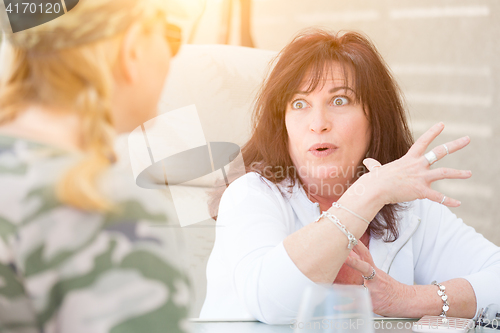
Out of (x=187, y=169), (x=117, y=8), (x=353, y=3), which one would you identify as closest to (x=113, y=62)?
(x=117, y=8)

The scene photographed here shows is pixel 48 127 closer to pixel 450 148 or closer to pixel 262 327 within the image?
pixel 262 327

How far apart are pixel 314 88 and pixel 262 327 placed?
0.56 m

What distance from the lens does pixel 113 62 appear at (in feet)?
1.04

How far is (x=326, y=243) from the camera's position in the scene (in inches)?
29.0

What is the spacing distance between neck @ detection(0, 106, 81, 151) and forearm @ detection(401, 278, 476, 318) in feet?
2.48

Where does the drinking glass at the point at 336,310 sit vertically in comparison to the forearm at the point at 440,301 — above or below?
above

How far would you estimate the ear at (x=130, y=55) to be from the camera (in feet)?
1.04

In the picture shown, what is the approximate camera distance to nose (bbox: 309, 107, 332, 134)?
3.34 feet

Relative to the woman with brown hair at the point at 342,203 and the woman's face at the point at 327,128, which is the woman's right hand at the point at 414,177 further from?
the woman's face at the point at 327,128

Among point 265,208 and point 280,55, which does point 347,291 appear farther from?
point 280,55

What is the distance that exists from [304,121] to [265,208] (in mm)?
237

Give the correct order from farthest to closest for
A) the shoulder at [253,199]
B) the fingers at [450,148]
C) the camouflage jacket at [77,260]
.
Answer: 1. the shoulder at [253,199]
2. the fingers at [450,148]
3. the camouflage jacket at [77,260]

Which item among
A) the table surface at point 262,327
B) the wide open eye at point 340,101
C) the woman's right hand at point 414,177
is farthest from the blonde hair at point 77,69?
the wide open eye at point 340,101

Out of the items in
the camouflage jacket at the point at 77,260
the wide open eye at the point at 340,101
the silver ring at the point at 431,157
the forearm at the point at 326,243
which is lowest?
the forearm at the point at 326,243
